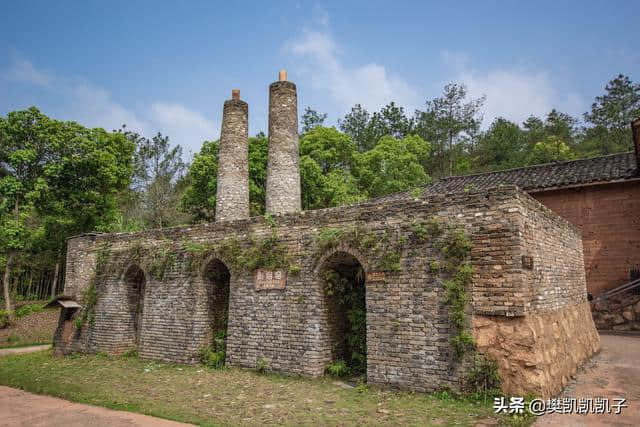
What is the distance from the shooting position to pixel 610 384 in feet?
25.8

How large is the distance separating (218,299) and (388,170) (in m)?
17.3

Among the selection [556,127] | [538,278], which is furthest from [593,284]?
[556,127]

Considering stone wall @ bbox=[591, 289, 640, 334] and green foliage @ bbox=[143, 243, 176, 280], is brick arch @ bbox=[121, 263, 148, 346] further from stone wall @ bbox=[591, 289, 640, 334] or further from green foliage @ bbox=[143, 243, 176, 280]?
stone wall @ bbox=[591, 289, 640, 334]

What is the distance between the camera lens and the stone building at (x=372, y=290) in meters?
7.05

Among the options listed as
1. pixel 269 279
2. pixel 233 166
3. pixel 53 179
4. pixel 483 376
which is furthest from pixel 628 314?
pixel 53 179

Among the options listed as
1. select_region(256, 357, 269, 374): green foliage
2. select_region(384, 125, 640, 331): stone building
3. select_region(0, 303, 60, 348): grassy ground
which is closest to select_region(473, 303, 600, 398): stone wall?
select_region(256, 357, 269, 374): green foliage

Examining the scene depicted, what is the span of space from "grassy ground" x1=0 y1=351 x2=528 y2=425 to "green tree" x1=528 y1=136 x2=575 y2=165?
1135 inches

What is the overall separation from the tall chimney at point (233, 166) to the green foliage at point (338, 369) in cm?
892

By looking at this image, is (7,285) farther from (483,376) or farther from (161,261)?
(483,376)

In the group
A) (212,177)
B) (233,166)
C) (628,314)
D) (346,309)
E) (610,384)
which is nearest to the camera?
(610,384)

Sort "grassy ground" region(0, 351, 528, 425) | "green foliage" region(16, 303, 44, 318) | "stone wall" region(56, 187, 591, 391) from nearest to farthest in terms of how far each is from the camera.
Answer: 1. "grassy ground" region(0, 351, 528, 425)
2. "stone wall" region(56, 187, 591, 391)
3. "green foliage" region(16, 303, 44, 318)

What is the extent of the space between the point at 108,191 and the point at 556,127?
3724 centimetres

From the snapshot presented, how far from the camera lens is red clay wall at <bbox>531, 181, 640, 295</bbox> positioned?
599 inches

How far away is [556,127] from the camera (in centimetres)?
3869
